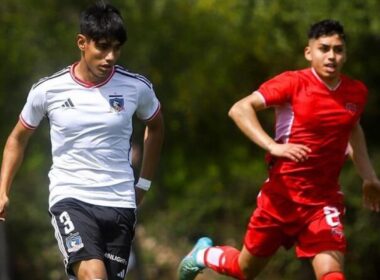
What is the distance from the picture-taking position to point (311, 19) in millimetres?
22547

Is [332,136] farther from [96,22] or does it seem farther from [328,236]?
[96,22]

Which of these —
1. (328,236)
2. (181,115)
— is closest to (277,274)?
(181,115)

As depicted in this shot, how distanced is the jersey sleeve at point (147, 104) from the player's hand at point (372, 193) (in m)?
1.97

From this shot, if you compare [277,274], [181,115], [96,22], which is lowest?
[277,274]

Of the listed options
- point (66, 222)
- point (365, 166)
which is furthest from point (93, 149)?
point (365, 166)

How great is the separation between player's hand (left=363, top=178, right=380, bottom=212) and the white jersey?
87.4 inches

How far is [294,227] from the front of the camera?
39.5 ft

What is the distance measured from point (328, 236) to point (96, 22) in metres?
2.39

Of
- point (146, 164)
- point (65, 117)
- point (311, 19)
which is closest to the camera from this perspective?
point (65, 117)

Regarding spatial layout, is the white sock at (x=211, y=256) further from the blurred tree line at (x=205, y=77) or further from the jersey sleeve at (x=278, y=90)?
the blurred tree line at (x=205, y=77)

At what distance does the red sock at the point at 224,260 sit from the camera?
498 inches

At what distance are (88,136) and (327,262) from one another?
209cm

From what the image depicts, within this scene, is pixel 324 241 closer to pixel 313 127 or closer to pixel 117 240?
pixel 313 127

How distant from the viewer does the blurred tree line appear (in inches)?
993
